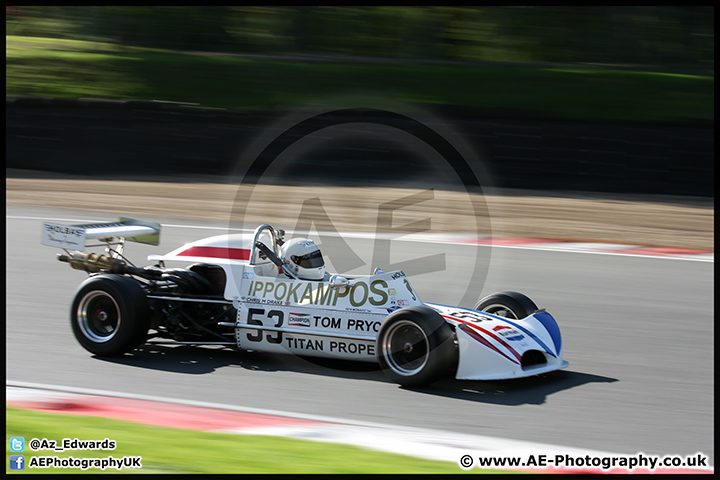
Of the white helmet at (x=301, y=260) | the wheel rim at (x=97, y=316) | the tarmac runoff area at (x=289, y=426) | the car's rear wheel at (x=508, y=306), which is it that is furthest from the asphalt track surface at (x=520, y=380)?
the white helmet at (x=301, y=260)

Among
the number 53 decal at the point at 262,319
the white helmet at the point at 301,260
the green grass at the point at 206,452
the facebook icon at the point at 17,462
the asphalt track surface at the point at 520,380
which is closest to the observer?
the green grass at the point at 206,452

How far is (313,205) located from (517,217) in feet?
13.6

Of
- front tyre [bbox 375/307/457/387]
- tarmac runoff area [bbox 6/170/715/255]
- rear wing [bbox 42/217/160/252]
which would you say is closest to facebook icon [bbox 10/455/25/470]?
front tyre [bbox 375/307/457/387]

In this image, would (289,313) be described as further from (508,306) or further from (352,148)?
(352,148)

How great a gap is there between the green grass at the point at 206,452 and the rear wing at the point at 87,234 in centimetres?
244

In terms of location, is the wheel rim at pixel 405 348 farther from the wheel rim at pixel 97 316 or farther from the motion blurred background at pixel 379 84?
the motion blurred background at pixel 379 84

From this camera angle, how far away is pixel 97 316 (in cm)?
761

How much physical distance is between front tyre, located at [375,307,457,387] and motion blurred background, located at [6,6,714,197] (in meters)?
12.3

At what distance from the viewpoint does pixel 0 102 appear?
8414 mm

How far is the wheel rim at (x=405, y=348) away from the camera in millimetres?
6676

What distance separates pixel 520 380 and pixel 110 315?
12.0ft

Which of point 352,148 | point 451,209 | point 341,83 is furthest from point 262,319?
point 341,83

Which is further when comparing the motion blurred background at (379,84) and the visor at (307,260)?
the motion blurred background at (379,84)
